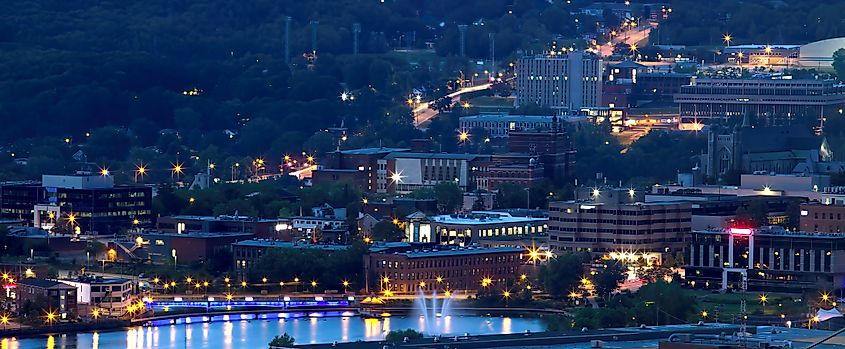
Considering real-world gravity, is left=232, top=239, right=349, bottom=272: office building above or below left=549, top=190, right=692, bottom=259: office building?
below

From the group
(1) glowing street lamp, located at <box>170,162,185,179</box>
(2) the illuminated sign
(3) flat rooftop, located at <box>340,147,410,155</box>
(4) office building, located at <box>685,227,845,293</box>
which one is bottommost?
(4) office building, located at <box>685,227,845,293</box>

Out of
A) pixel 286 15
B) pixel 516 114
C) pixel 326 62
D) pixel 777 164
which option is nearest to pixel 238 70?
pixel 326 62

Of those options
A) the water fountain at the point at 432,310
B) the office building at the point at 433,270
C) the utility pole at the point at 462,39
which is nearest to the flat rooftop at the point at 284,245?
the office building at the point at 433,270

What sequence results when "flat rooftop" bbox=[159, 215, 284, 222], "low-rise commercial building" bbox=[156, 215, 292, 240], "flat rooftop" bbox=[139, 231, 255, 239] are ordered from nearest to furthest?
"flat rooftop" bbox=[139, 231, 255, 239] < "low-rise commercial building" bbox=[156, 215, 292, 240] < "flat rooftop" bbox=[159, 215, 284, 222]

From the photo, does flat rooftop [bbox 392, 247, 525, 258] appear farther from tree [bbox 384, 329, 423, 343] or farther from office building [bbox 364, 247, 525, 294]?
tree [bbox 384, 329, 423, 343]

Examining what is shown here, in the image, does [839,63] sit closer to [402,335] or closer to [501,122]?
[501,122]

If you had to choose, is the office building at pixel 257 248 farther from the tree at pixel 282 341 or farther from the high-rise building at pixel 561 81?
the high-rise building at pixel 561 81

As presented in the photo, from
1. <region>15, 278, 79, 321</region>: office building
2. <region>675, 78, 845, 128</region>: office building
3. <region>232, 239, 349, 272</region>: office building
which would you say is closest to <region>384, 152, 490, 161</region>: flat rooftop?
<region>675, 78, 845, 128</region>: office building
